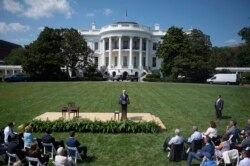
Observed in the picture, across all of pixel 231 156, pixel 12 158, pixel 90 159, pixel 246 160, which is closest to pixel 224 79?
pixel 231 156

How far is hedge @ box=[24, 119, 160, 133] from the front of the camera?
1548 centimetres

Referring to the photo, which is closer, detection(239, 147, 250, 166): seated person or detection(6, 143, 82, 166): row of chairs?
detection(239, 147, 250, 166): seated person

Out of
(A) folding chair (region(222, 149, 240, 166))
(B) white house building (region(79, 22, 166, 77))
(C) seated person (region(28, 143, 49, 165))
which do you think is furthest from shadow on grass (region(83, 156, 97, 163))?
(B) white house building (region(79, 22, 166, 77))

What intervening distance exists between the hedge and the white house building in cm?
5741

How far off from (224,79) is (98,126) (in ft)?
154

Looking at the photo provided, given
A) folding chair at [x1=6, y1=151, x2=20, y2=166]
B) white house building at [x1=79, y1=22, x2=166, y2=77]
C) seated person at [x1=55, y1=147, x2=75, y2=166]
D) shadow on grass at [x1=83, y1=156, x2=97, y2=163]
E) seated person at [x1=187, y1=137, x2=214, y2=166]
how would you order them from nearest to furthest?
seated person at [x1=55, y1=147, x2=75, y2=166] < folding chair at [x1=6, y1=151, x2=20, y2=166] < seated person at [x1=187, y1=137, x2=214, y2=166] < shadow on grass at [x1=83, y1=156, x2=97, y2=163] < white house building at [x1=79, y1=22, x2=166, y2=77]

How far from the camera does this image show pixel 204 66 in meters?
57.6

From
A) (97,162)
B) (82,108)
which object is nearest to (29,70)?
(82,108)

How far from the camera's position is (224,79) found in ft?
189

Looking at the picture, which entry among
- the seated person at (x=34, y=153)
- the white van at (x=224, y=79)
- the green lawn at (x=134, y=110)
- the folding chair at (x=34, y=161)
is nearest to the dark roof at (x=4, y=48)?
the white van at (x=224, y=79)

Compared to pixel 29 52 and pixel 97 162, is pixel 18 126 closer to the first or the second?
pixel 97 162

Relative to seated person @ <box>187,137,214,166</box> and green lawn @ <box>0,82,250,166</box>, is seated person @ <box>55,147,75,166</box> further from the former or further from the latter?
seated person @ <box>187,137,214,166</box>

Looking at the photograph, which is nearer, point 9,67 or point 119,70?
point 119,70

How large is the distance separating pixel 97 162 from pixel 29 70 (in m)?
47.7
